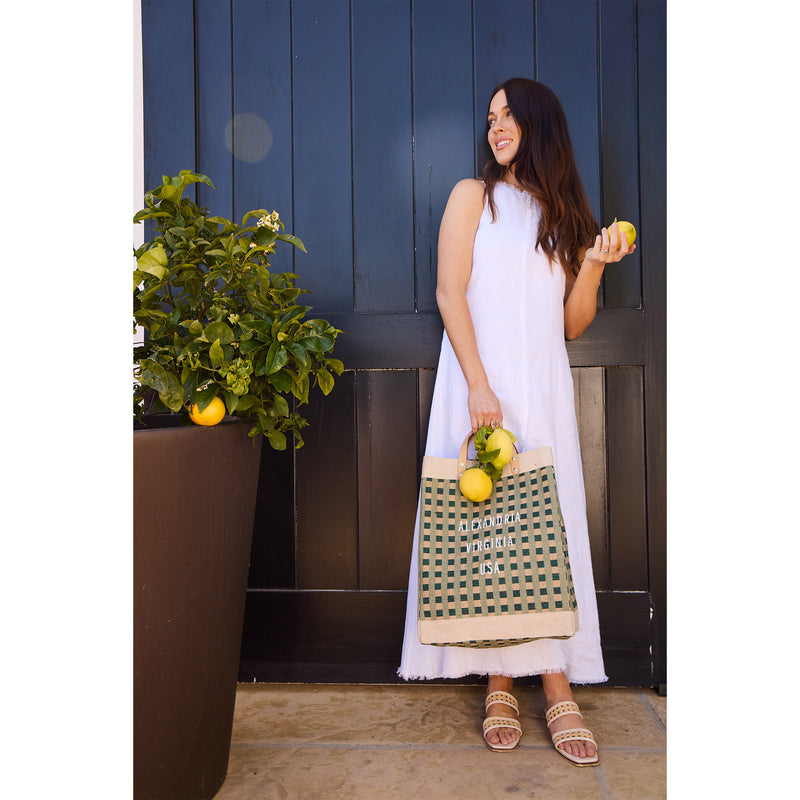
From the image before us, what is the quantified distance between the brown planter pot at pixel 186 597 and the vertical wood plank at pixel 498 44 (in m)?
1.02

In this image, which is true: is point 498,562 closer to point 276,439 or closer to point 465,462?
point 465,462

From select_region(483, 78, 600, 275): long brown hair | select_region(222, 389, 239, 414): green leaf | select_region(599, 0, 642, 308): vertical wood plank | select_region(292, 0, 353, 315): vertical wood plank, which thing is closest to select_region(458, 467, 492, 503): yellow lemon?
select_region(222, 389, 239, 414): green leaf

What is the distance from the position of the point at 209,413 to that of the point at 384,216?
81cm

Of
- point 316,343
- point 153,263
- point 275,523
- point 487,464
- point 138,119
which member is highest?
point 138,119

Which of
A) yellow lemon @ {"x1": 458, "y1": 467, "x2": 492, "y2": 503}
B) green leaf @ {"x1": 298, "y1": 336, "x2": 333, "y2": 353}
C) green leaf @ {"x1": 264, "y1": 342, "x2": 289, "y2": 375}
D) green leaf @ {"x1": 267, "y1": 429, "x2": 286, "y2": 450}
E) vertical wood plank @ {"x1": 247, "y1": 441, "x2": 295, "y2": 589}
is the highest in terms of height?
green leaf @ {"x1": 298, "y1": 336, "x2": 333, "y2": 353}

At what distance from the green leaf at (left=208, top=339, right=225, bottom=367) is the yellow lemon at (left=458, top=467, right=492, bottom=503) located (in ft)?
1.55

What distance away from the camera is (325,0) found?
4.89 ft

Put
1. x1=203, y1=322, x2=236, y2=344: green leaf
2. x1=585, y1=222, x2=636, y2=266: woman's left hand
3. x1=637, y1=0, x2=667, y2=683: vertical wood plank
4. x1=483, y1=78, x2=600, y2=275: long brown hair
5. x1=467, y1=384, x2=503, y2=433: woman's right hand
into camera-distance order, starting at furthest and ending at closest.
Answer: x1=637, y1=0, x2=667, y2=683: vertical wood plank < x1=483, y1=78, x2=600, y2=275: long brown hair < x1=467, y1=384, x2=503, y2=433: woman's right hand < x1=585, y1=222, x2=636, y2=266: woman's left hand < x1=203, y1=322, x2=236, y2=344: green leaf

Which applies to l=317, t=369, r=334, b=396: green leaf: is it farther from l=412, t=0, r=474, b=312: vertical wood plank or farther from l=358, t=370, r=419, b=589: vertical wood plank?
l=412, t=0, r=474, b=312: vertical wood plank

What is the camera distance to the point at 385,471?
1.51 m

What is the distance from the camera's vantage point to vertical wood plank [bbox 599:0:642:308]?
4.80ft

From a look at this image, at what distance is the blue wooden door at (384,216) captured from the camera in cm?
147

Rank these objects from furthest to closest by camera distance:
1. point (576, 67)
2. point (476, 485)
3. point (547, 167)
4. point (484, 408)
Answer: point (576, 67), point (547, 167), point (484, 408), point (476, 485)

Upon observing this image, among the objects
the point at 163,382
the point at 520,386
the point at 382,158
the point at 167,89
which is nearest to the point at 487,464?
the point at 520,386
